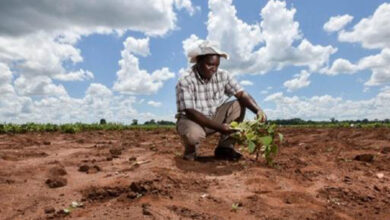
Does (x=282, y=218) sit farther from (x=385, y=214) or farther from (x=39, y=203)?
(x=39, y=203)

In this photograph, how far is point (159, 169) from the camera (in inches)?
159

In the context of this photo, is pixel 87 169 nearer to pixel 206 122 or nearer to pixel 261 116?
pixel 206 122

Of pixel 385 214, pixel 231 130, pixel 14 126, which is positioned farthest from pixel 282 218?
pixel 14 126

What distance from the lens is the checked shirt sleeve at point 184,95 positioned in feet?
14.8

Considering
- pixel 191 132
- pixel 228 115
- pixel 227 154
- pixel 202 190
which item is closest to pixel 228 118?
→ pixel 228 115

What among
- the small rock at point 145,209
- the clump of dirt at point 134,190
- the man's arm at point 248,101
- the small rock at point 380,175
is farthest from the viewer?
the man's arm at point 248,101

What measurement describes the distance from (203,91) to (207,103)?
0.56 ft

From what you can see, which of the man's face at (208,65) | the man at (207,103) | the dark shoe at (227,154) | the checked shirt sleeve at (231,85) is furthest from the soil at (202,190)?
the man's face at (208,65)

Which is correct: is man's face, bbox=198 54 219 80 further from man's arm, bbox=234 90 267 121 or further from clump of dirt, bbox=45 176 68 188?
clump of dirt, bbox=45 176 68 188

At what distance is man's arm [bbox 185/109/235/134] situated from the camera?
14.5 feet

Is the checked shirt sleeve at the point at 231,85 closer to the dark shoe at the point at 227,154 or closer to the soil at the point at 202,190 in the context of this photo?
the dark shoe at the point at 227,154

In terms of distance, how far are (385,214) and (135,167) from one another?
2543mm

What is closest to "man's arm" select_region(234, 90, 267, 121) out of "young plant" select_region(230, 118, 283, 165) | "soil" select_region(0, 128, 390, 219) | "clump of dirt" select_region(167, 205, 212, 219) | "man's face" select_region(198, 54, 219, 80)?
"young plant" select_region(230, 118, 283, 165)

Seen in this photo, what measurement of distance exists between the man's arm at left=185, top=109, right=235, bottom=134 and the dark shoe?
0.47 m
